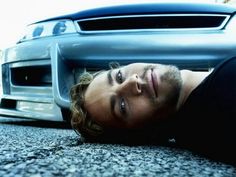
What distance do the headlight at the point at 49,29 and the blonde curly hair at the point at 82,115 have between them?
0.48 m

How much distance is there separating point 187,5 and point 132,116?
41.8 inches

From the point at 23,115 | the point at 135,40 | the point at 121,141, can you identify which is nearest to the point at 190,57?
the point at 135,40

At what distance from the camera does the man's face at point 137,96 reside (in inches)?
74.1

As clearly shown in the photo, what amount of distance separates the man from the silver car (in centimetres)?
22

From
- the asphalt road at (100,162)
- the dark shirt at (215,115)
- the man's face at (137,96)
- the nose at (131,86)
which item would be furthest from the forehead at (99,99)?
the dark shirt at (215,115)

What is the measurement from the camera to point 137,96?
189 centimetres

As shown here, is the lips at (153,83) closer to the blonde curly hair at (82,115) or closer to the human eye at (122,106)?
the human eye at (122,106)

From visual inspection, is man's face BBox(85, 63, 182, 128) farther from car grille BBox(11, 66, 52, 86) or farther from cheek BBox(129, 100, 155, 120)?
car grille BBox(11, 66, 52, 86)

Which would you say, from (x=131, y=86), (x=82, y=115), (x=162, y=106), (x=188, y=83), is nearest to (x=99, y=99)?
(x=82, y=115)

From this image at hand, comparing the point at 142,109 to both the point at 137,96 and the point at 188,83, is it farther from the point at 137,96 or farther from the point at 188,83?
the point at 188,83

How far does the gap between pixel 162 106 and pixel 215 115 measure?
0.46 meters

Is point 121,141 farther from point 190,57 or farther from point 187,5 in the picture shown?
point 187,5

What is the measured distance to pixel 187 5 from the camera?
2.59 meters

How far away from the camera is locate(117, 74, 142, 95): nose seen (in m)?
1.89
